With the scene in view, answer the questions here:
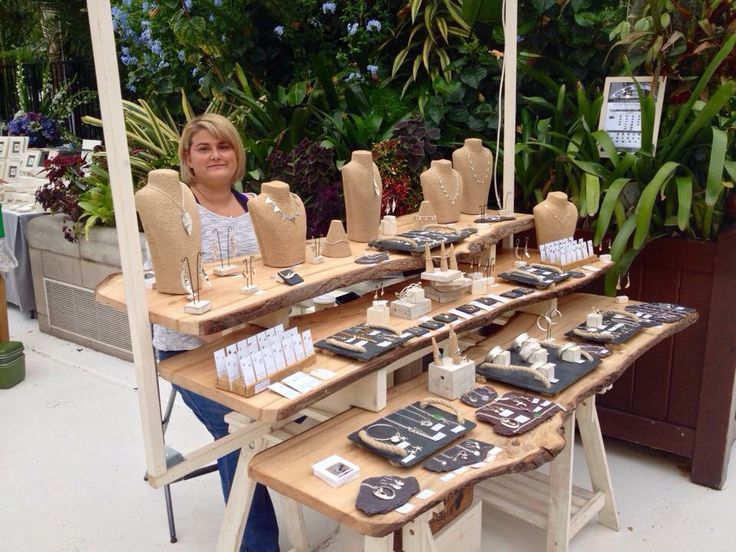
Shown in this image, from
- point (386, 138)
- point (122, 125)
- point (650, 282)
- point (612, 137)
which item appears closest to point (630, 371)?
point (650, 282)

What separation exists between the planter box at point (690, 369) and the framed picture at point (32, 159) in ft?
15.4

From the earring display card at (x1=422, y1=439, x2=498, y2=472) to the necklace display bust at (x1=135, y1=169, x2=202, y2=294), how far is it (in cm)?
78

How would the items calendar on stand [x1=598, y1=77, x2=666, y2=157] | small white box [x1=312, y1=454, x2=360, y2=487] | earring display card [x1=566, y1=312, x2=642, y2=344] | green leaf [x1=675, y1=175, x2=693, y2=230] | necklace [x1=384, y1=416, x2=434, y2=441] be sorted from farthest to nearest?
1. calendar on stand [x1=598, y1=77, x2=666, y2=157]
2. green leaf [x1=675, y1=175, x2=693, y2=230]
3. earring display card [x1=566, y1=312, x2=642, y2=344]
4. necklace [x1=384, y1=416, x2=434, y2=441]
5. small white box [x1=312, y1=454, x2=360, y2=487]

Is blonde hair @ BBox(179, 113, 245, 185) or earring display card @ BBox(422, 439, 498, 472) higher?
blonde hair @ BBox(179, 113, 245, 185)

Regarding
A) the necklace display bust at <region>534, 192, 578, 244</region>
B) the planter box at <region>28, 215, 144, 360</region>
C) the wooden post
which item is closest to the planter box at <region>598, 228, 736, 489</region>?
the necklace display bust at <region>534, 192, 578, 244</region>

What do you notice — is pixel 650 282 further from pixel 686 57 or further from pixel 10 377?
pixel 10 377

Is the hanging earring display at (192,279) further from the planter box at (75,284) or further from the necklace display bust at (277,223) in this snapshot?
the planter box at (75,284)

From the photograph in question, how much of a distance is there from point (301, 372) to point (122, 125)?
28.2 inches

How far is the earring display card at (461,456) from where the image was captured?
4.95ft

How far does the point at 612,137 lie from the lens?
299 cm

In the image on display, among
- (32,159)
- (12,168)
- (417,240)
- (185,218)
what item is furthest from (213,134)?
(12,168)

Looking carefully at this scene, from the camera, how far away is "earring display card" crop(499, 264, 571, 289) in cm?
231

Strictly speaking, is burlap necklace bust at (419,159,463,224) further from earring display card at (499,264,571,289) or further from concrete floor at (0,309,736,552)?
concrete floor at (0,309,736,552)

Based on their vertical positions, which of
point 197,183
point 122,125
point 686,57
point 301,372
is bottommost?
point 301,372
